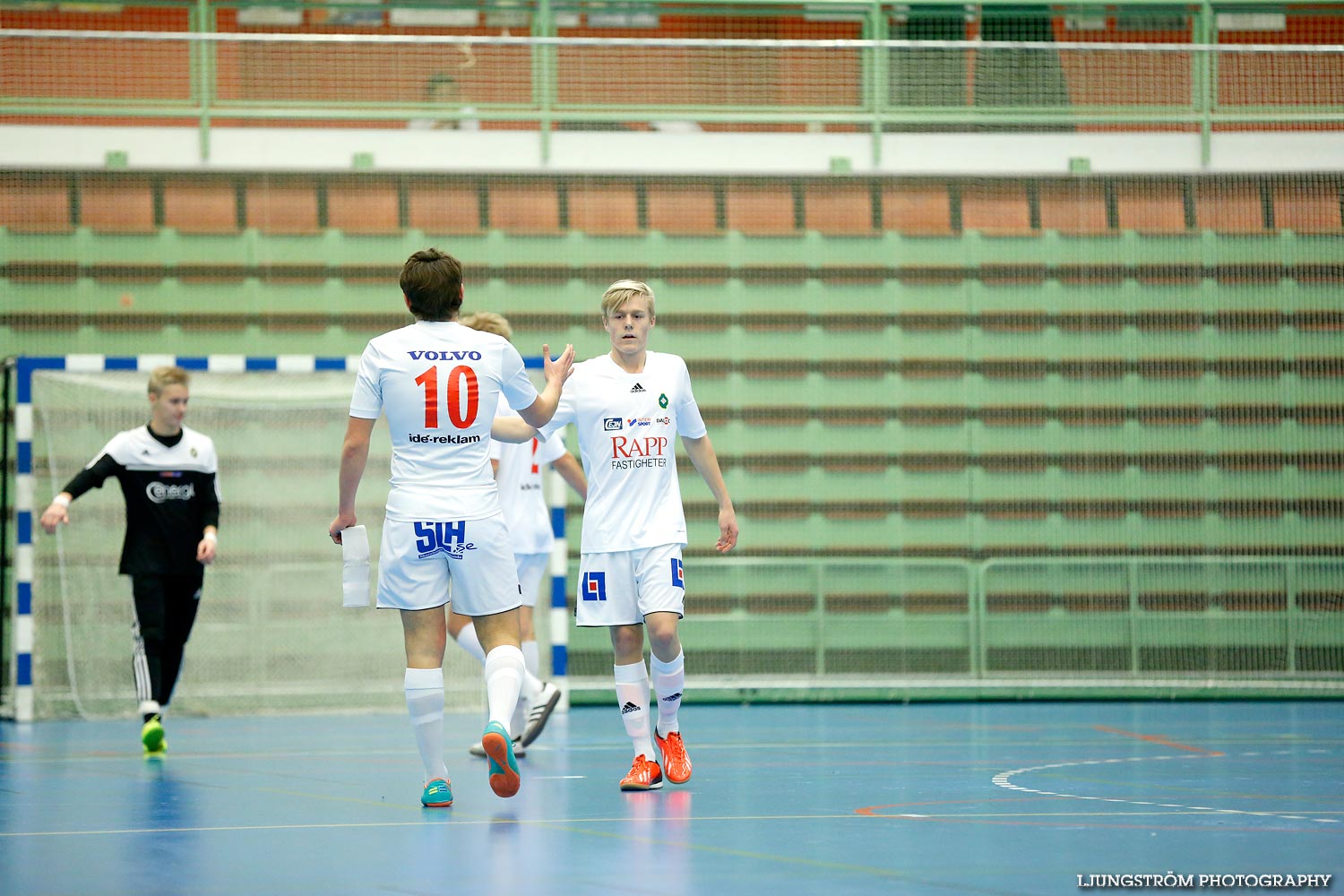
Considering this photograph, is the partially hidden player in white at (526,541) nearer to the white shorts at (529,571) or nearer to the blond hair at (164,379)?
the white shorts at (529,571)

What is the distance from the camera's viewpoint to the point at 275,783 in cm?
620

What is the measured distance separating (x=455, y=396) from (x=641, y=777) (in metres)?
1.63

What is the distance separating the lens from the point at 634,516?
5781 mm

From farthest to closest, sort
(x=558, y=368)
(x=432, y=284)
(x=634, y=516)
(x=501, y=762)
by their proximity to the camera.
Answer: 1. (x=634, y=516)
2. (x=558, y=368)
3. (x=432, y=284)
4. (x=501, y=762)

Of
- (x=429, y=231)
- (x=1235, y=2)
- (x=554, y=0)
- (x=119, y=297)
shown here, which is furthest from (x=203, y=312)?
(x=1235, y=2)

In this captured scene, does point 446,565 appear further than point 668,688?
No

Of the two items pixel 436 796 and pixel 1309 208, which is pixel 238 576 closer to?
pixel 436 796

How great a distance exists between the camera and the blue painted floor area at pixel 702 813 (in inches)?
150

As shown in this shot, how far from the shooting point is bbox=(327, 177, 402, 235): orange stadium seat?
1088cm

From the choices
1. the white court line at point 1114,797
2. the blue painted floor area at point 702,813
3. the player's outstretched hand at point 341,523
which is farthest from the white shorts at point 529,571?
the white court line at point 1114,797

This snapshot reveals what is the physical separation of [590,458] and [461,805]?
1.40 m

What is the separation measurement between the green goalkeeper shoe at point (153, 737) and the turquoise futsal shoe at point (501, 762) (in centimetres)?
304

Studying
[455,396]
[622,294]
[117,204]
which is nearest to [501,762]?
[455,396]

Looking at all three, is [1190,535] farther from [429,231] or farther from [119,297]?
[119,297]
